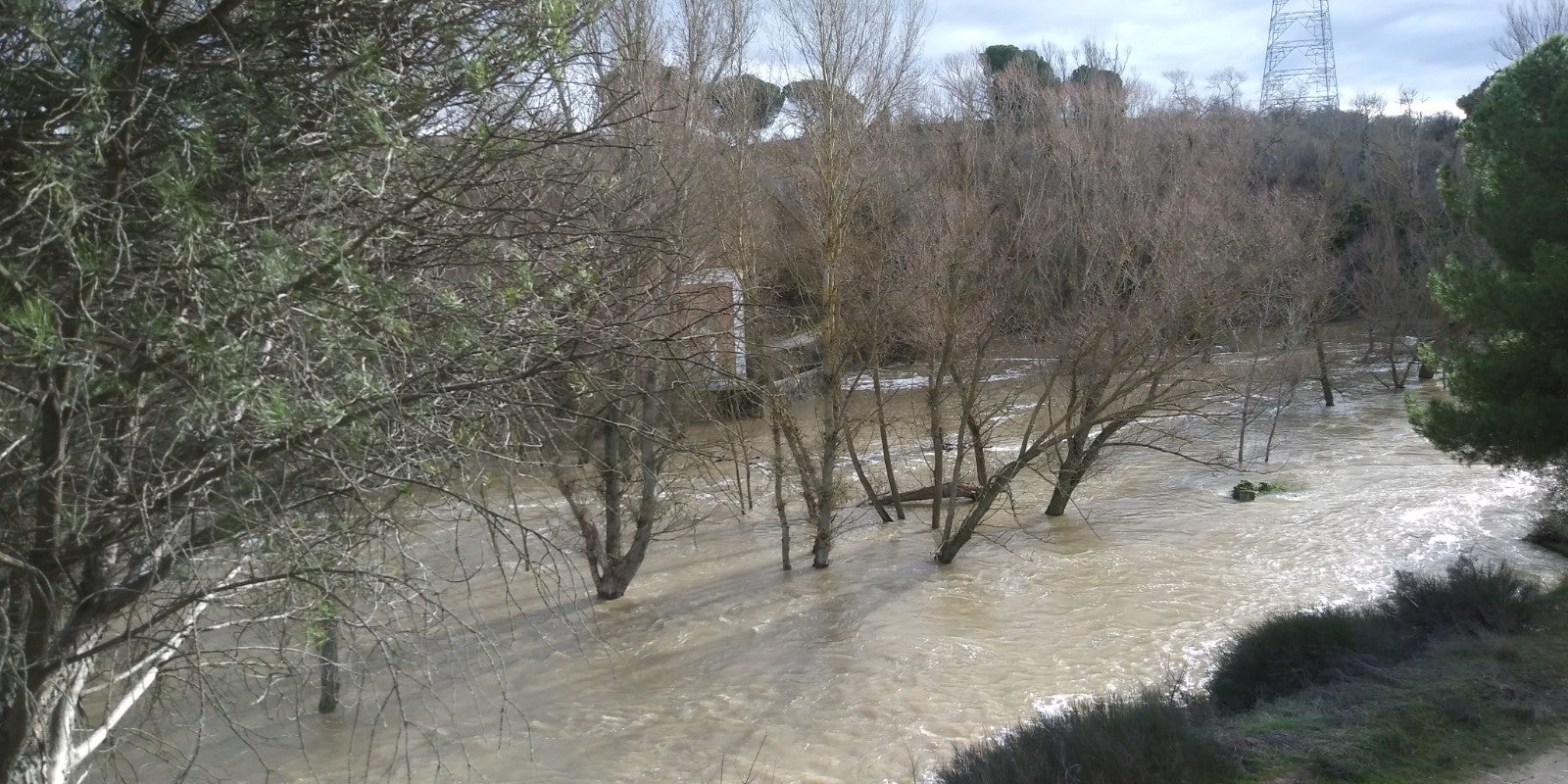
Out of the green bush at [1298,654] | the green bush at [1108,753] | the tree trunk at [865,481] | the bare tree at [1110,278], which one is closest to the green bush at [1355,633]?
the green bush at [1298,654]

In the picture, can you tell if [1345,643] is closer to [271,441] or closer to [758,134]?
[271,441]

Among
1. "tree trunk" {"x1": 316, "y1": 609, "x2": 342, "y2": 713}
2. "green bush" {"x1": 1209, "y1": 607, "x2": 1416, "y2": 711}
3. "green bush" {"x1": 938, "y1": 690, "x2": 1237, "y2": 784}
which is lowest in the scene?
"green bush" {"x1": 1209, "y1": 607, "x2": 1416, "y2": 711}

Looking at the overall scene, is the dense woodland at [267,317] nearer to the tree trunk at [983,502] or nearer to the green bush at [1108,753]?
the green bush at [1108,753]

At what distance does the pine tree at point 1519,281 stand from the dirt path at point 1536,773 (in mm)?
5808

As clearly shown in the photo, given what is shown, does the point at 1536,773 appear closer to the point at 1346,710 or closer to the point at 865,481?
the point at 1346,710

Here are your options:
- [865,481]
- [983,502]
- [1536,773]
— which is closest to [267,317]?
[1536,773]

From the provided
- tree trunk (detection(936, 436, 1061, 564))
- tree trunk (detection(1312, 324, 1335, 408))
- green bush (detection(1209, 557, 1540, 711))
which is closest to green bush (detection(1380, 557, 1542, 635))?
green bush (detection(1209, 557, 1540, 711))

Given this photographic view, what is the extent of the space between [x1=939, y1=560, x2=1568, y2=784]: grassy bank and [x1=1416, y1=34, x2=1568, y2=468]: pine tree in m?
2.13

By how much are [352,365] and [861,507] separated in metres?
15.4

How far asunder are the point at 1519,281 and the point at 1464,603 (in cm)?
346

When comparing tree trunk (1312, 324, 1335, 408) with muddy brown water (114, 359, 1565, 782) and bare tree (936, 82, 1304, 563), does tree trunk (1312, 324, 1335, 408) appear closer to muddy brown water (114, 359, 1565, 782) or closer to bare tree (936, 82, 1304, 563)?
muddy brown water (114, 359, 1565, 782)

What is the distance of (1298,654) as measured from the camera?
885cm

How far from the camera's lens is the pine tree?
10.7m

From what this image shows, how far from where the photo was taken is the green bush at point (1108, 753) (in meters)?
5.85
